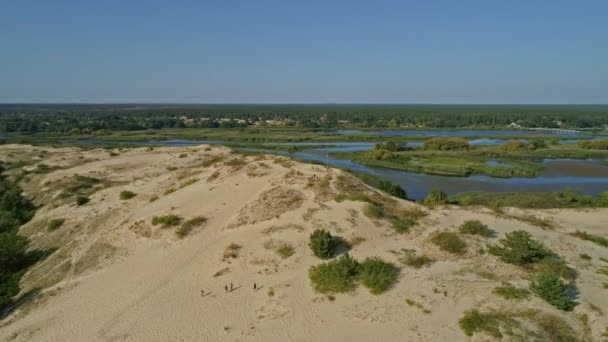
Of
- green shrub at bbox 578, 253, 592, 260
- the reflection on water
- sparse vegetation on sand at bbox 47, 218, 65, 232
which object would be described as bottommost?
the reflection on water

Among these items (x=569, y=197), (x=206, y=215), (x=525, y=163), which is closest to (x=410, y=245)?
(x=206, y=215)

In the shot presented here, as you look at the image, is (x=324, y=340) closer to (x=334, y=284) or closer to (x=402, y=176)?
(x=334, y=284)

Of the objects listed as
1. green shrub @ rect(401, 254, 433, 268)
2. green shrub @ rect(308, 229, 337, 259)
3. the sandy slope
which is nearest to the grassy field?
the sandy slope

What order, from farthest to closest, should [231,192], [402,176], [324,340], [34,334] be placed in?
1. [402,176]
2. [231,192]
3. [34,334]
4. [324,340]

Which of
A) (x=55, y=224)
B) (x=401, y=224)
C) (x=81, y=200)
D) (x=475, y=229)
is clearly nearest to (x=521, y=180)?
(x=475, y=229)

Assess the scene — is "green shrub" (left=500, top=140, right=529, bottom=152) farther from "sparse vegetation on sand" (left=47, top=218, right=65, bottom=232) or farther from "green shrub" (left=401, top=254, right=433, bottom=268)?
"sparse vegetation on sand" (left=47, top=218, right=65, bottom=232)
